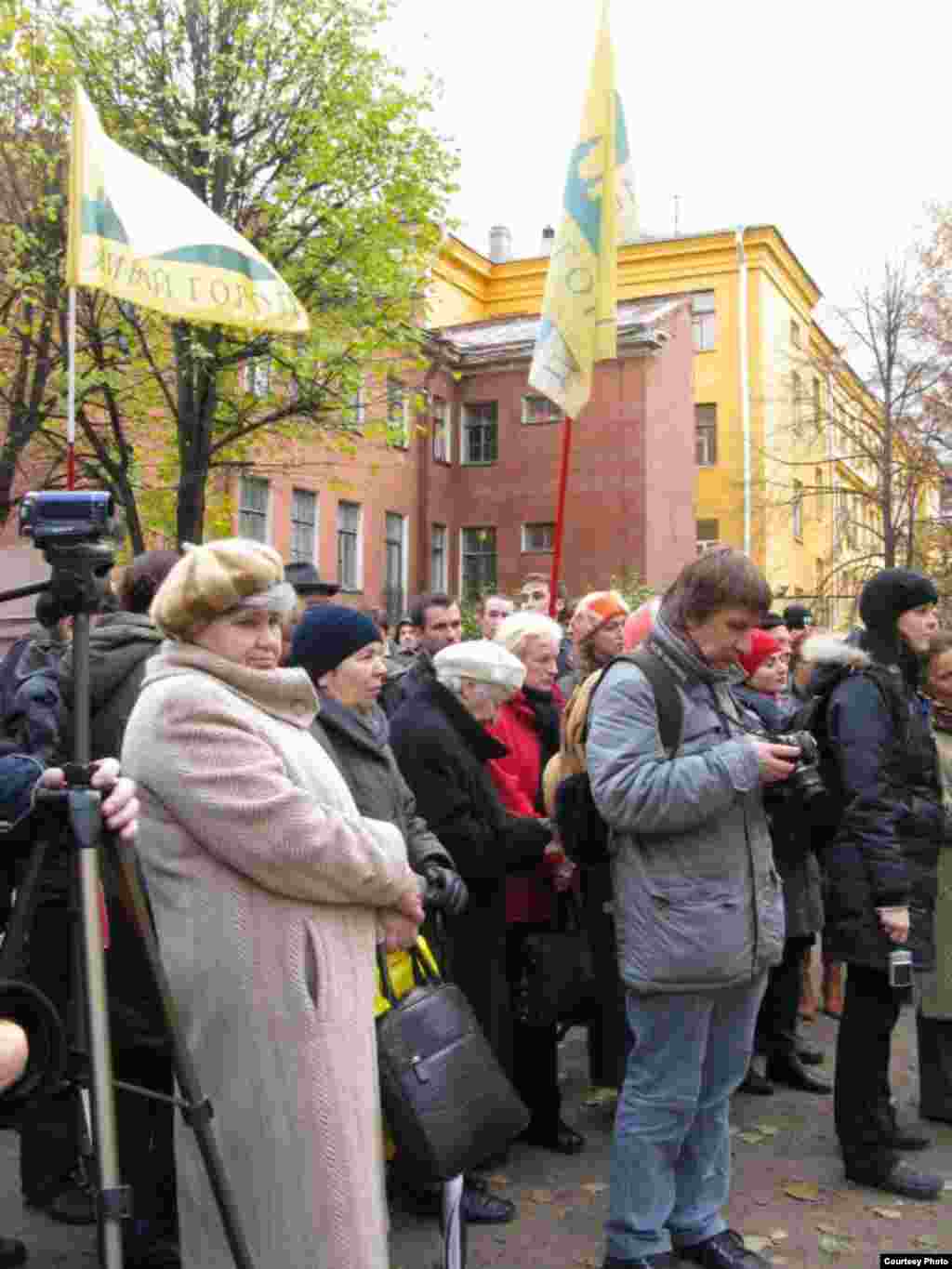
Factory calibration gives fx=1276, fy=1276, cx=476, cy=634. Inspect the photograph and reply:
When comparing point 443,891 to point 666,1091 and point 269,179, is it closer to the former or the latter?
point 666,1091

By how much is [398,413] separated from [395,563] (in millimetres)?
12253

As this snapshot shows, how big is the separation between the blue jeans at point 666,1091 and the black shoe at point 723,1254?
5.6 inches

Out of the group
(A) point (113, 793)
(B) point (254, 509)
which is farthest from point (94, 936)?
(B) point (254, 509)

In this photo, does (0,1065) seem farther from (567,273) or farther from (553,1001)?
(567,273)

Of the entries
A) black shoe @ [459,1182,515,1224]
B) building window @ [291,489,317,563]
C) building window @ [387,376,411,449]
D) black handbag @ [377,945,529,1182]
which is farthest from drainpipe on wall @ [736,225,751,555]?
black handbag @ [377,945,529,1182]

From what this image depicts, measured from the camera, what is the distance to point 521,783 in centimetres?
488

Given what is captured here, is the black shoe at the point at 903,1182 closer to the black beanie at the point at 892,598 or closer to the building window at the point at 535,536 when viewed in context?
the black beanie at the point at 892,598

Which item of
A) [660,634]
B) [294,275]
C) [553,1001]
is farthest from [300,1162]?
[294,275]

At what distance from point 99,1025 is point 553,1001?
8.27 feet

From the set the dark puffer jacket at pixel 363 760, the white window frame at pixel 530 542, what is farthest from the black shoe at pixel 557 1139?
the white window frame at pixel 530 542

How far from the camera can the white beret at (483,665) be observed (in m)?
4.45

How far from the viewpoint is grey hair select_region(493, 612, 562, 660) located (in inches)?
203

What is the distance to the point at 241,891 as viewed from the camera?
2613 mm

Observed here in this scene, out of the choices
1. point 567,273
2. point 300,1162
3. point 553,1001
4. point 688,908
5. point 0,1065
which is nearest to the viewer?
point 0,1065
